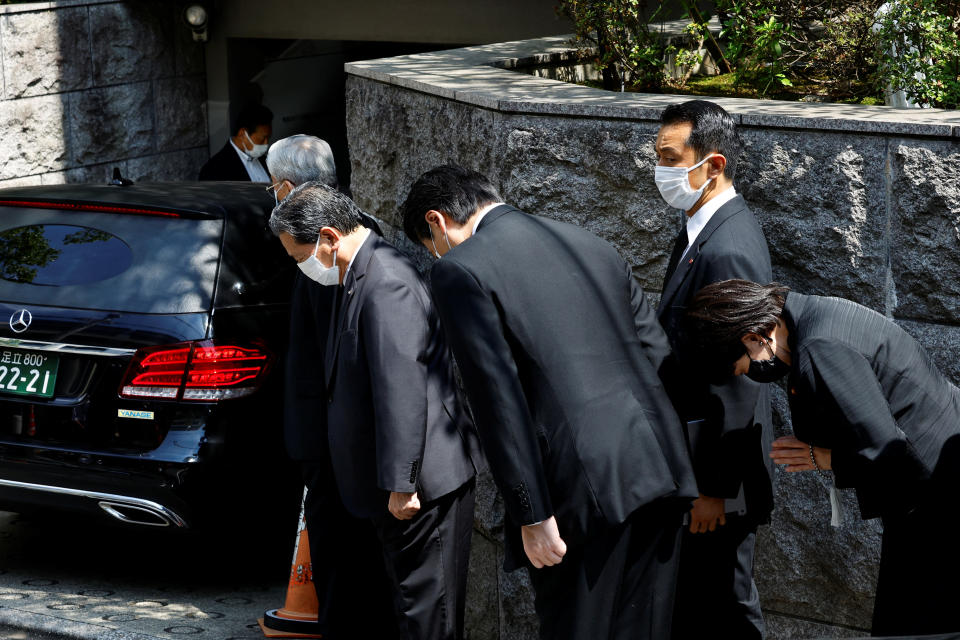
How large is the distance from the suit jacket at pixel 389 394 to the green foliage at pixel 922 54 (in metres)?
2.00

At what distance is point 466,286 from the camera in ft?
10.1

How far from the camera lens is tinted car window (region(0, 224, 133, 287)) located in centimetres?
496

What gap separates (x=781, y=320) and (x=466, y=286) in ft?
2.64

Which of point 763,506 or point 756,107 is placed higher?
point 756,107

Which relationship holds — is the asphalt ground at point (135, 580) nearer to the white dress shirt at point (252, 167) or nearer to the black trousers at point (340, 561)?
the black trousers at point (340, 561)

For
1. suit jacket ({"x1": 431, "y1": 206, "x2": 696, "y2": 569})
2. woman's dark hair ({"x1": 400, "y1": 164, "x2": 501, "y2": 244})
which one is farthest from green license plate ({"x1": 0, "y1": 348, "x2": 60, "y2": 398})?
suit jacket ({"x1": 431, "y1": 206, "x2": 696, "y2": 569})

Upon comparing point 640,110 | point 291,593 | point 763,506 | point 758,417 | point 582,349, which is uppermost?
point 640,110

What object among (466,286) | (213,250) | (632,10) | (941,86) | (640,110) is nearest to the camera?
(466,286)

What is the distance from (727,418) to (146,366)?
7.59 ft

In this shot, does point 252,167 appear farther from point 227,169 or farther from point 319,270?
point 319,270

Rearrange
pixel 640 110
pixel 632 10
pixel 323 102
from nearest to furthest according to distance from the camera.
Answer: pixel 640 110
pixel 632 10
pixel 323 102

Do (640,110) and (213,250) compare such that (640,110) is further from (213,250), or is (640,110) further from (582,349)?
(213,250)

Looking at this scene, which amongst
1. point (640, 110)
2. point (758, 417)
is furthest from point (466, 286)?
point (640, 110)

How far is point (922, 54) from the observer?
4496 mm
